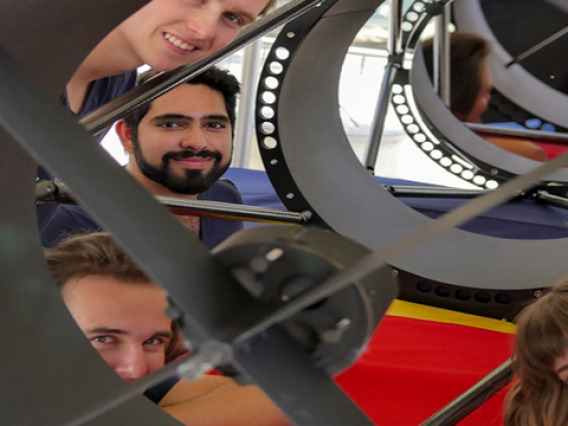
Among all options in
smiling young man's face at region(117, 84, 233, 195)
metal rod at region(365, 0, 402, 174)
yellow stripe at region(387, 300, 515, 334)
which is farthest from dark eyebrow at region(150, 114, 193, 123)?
yellow stripe at region(387, 300, 515, 334)

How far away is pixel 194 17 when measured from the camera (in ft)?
1.95

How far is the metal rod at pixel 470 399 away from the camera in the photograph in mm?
670

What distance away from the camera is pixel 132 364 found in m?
0.70

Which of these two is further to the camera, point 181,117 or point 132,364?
point 181,117

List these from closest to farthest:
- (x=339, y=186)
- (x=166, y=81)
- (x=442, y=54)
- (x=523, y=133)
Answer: (x=166, y=81) < (x=339, y=186) < (x=442, y=54) < (x=523, y=133)

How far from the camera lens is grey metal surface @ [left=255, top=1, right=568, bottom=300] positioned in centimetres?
113

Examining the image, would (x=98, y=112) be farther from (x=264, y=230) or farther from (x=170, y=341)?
(x=264, y=230)

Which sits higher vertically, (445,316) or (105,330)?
(105,330)

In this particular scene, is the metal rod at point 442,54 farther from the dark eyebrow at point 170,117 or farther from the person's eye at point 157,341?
the person's eye at point 157,341

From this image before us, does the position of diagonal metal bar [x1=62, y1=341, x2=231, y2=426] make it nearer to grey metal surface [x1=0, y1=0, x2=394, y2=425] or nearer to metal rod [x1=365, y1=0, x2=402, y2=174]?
grey metal surface [x1=0, y1=0, x2=394, y2=425]

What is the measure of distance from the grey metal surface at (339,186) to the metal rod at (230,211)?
0.20 ft

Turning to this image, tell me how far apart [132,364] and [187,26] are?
0.91ft

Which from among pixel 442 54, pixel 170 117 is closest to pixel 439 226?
pixel 170 117

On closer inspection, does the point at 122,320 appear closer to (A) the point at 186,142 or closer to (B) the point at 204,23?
(B) the point at 204,23
